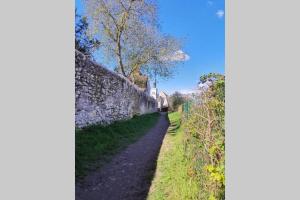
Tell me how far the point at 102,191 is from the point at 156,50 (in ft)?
56.2

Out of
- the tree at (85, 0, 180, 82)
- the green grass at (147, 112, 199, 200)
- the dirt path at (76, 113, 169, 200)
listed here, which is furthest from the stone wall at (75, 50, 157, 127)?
the tree at (85, 0, 180, 82)

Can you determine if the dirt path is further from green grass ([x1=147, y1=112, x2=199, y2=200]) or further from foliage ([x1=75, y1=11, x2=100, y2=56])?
foliage ([x1=75, y1=11, x2=100, y2=56])

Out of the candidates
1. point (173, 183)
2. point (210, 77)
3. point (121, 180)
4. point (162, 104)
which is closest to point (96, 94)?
point (121, 180)

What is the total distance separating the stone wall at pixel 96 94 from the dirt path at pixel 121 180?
5.88 feet

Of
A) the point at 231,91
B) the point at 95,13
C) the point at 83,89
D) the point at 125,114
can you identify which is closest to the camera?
the point at 231,91

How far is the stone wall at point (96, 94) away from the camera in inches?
281

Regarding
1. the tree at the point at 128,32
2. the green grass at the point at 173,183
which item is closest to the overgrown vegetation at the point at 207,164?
the green grass at the point at 173,183

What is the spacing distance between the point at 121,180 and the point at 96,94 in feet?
13.6

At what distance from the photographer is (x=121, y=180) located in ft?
15.1

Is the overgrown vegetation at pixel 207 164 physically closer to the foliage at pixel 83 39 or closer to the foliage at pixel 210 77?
the foliage at pixel 210 77

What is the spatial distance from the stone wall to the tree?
7.39m
